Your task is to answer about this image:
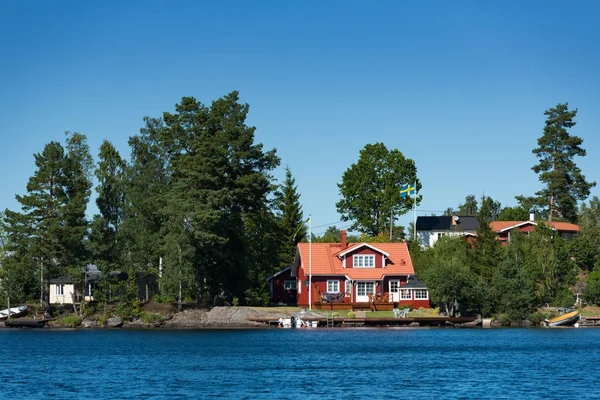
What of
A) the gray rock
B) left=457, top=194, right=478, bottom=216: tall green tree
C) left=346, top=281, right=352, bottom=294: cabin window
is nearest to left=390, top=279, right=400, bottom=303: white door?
left=346, top=281, right=352, bottom=294: cabin window

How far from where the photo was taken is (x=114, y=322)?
79.6 m

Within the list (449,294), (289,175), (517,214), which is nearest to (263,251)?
(289,175)

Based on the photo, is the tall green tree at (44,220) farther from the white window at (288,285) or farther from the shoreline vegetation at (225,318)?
the white window at (288,285)

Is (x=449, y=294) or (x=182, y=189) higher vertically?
(x=182, y=189)

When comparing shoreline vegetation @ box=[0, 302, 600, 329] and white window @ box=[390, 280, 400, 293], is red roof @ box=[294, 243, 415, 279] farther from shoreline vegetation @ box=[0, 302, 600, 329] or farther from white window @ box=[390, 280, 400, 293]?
shoreline vegetation @ box=[0, 302, 600, 329]

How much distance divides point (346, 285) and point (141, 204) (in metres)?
19.9

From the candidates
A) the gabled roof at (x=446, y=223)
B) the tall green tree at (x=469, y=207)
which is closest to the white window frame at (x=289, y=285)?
the gabled roof at (x=446, y=223)

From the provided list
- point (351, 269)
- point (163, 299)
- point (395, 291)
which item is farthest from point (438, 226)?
point (163, 299)

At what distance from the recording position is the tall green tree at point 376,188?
111375mm

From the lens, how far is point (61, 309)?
83.9 meters

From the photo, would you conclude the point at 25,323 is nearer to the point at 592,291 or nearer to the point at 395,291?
the point at 395,291

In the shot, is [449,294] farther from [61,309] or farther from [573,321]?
[61,309]

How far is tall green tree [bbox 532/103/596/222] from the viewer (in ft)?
387

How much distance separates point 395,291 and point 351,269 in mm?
4456
